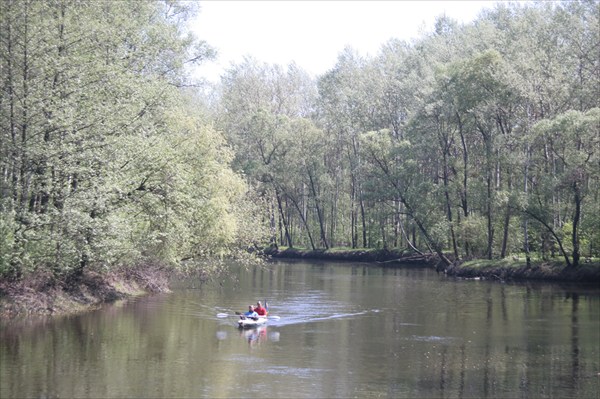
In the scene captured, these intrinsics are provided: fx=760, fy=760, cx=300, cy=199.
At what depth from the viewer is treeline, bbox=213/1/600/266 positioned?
200 feet

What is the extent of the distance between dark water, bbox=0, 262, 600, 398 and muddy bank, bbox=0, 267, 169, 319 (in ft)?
4.02

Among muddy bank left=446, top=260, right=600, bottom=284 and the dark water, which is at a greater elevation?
muddy bank left=446, top=260, right=600, bottom=284

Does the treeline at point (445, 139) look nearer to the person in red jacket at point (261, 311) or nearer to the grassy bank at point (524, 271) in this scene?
the grassy bank at point (524, 271)

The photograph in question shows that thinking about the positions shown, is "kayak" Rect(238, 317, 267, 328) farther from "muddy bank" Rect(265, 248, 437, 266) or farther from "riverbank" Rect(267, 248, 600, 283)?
"muddy bank" Rect(265, 248, 437, 266)

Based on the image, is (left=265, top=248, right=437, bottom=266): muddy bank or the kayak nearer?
the kayak

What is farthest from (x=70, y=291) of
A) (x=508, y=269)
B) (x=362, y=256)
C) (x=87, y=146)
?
(x=362, y=256)

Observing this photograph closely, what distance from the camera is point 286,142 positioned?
9688 cm

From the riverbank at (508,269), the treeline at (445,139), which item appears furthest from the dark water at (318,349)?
the treeline at (445,139)

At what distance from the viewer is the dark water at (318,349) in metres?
23.4

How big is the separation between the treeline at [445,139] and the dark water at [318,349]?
13.8 meters

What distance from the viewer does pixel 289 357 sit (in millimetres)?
28547

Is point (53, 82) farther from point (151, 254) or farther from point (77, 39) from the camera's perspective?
point (151, 254)

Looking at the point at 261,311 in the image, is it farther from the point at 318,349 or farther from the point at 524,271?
the point at 524,271

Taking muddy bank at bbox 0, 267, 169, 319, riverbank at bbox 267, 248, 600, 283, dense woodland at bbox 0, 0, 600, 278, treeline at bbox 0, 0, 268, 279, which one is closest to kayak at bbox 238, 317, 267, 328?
treeline at bbox 0, 0, 268, 279
